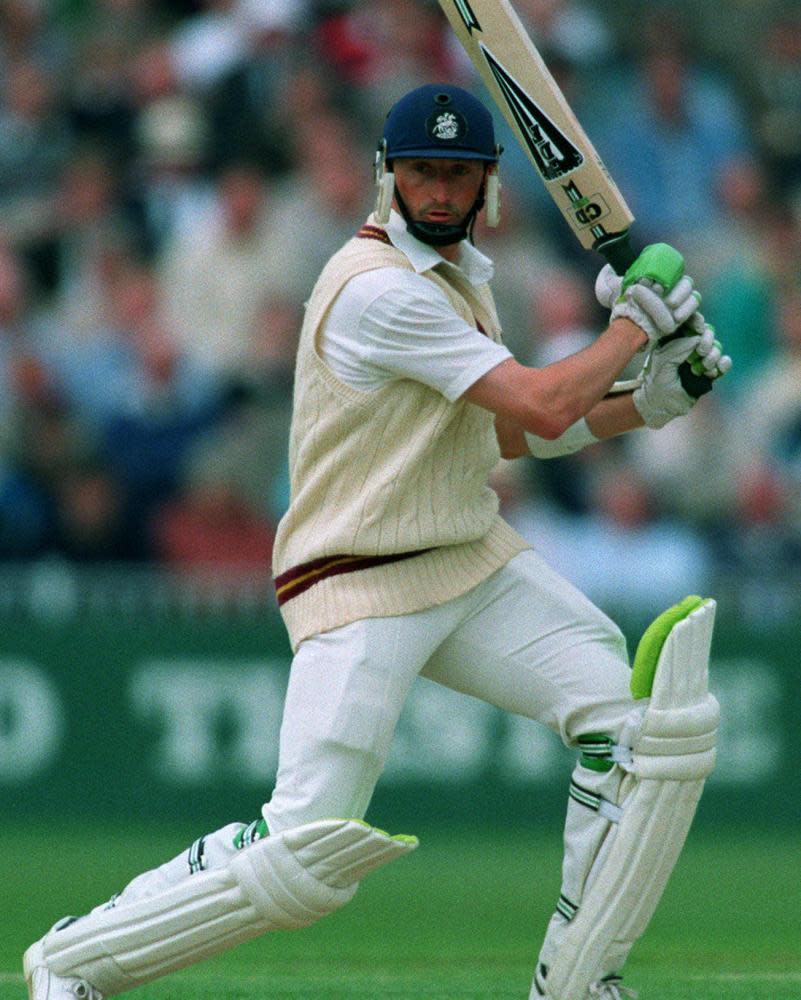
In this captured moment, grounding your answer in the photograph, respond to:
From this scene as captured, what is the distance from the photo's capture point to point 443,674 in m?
5.05

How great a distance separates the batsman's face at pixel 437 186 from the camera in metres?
4.81

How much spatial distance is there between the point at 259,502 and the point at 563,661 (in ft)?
14.0

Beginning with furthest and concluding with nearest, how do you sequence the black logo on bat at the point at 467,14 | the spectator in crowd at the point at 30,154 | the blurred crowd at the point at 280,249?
the spectator in crowd at the point at 30,154, the blurred crowd at the point at 280,249, the black logo on bat at the point at 467,14

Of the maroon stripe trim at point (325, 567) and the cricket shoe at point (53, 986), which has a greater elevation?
the maroon stripe trim at point (325, 567)

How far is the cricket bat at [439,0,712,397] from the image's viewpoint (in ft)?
16.4

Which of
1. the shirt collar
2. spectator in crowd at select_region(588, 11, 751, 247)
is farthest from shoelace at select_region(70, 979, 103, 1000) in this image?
spectator in crowd at select_region(588, 11, 751, 247)

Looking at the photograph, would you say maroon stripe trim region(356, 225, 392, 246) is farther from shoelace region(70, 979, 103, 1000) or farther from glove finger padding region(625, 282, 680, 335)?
shoelace region(70, 979, 103, 1000)

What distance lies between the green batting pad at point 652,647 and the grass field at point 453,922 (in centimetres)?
104

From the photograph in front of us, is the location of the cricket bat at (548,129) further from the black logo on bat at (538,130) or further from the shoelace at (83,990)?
the shoelace at (83,990)

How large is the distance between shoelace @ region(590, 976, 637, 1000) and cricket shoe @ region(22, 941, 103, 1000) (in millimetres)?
1085

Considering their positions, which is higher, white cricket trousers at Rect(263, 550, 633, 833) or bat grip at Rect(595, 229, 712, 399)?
bat grip at Rect(595, 229, 712, 399)

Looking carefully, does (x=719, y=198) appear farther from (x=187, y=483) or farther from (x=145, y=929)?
(x=145, y=929)

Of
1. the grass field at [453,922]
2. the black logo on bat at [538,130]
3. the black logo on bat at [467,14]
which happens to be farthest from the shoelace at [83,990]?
the black logo on bat at [467,14]

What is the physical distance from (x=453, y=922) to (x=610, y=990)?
2510mm
